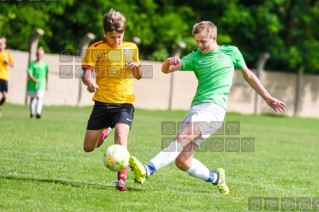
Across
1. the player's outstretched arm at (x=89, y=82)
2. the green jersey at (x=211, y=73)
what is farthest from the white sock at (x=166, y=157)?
the player's outstretched arm at (x=89, y=82)

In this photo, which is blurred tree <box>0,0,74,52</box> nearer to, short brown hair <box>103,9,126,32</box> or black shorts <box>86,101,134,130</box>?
black shorts <box>86,101,134,130</box>

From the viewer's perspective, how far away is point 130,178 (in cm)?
918

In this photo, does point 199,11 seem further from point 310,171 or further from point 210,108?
point 210,108

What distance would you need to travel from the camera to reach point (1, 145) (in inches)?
468

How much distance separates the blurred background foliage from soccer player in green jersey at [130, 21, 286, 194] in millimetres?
20864

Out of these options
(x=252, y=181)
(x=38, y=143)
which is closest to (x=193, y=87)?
(x=38, y=143)

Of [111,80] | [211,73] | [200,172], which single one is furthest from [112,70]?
[200,172]

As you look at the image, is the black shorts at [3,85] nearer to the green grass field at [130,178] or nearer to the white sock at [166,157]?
the green grass field at [130,178]

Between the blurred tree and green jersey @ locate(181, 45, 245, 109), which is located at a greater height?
the blurred tree

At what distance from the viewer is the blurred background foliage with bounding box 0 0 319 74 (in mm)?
29469

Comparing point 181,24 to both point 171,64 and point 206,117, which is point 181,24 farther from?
point 206,117

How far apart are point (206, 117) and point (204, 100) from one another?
23cm

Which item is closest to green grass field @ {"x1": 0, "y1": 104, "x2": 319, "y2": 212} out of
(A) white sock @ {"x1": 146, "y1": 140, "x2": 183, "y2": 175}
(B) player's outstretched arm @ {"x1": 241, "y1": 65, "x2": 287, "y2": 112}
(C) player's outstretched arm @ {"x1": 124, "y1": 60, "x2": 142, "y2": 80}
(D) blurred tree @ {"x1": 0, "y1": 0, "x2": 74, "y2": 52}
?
(A) white sock @ {"x1": 146, "y1": 140, "x2": 183, "y2": 175}

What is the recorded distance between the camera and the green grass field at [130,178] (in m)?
7.31
